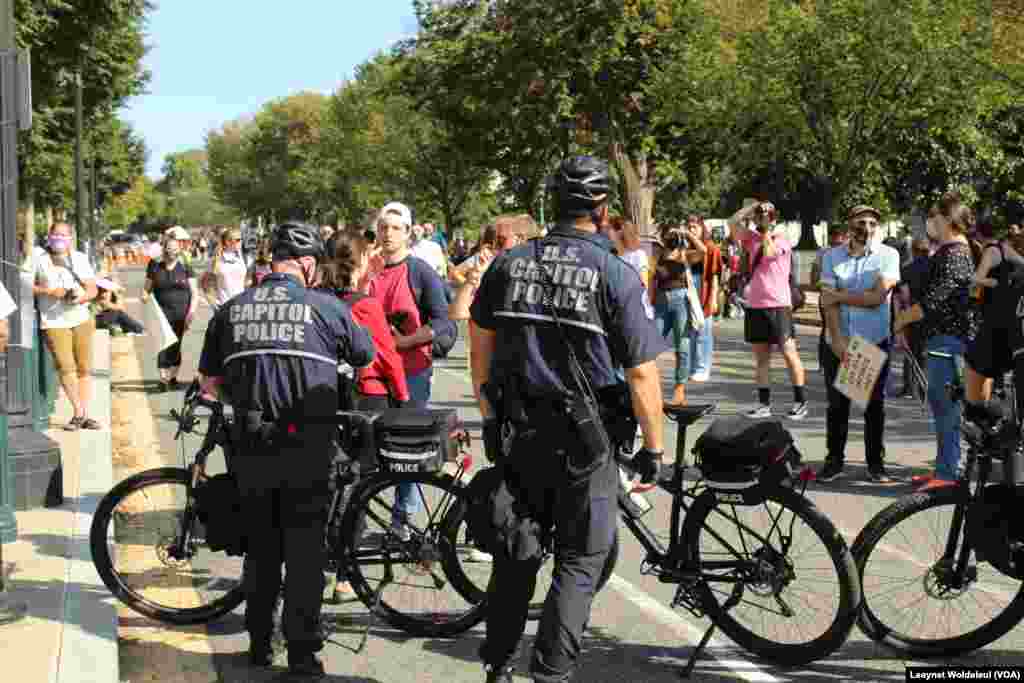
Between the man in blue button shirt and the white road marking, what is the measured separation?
315 cm

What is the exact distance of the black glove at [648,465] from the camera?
4.90 metres

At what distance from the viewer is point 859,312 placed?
9.72 meters

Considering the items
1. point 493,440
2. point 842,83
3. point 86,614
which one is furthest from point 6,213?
→ point 842,83

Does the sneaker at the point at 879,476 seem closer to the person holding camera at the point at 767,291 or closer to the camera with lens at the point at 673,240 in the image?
the person holding camera at the point at 767,291

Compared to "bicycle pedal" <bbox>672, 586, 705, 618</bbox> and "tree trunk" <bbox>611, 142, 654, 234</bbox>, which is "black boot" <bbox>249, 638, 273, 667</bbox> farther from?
"tree trunk" <bbox>611, 142, 654, 234</bbox>

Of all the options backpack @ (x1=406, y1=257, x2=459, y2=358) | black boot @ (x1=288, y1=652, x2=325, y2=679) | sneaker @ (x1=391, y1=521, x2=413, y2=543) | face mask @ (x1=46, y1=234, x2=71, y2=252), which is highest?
face mask @ (x1=46, y1=234, x2=71, y2=252)

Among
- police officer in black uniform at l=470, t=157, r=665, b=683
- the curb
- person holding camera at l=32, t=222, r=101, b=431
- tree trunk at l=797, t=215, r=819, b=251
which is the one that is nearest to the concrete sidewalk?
the curb

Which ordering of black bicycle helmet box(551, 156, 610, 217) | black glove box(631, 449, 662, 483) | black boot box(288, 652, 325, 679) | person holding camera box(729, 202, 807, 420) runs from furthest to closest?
person holding camera box(729, 202, 807, 420) → black boot box(288, 652, 325, 679) → black glove box(631, 449, 662, 483) → black bicycle helmet box(551, 156, 610, 217)

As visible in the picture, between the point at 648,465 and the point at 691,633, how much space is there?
4.66 ft

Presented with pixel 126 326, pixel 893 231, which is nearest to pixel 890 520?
pixel 126 326

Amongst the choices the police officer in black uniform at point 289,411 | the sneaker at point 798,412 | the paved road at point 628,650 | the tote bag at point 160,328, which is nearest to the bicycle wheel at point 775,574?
the paved road at point 628,650

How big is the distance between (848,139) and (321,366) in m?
25.5

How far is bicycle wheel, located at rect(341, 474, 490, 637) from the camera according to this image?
5.98 meters

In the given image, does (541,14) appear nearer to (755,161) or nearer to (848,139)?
(755,161)
